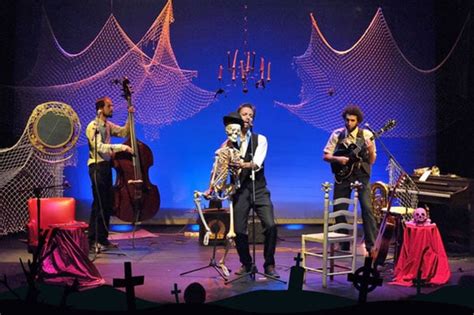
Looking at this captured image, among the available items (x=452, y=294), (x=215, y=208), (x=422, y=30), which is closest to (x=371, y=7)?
(x=422, y=30)

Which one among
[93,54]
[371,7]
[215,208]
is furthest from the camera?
[371,7]

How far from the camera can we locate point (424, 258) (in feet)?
19.2

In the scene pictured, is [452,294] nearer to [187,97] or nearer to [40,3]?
[187,97]

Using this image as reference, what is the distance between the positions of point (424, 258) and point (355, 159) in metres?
1.28

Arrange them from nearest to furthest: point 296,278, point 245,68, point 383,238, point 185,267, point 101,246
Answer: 1. point 296,278
2. point 383,238
3. point 185,267
4. point 101,246
5. point 245,68

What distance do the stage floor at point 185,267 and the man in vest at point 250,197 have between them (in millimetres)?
241

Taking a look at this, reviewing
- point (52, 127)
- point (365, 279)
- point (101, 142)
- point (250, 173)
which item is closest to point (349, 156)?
point (250, 173)

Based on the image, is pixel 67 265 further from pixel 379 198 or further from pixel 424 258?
pixel 379 198

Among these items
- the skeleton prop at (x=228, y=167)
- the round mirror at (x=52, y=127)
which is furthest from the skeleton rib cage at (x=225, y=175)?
the round mirror at (x=52, y=127)

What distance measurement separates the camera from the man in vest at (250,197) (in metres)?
5.88

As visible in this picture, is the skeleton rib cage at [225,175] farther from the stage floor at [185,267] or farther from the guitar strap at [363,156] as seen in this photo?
the guitar strap at [363,156]

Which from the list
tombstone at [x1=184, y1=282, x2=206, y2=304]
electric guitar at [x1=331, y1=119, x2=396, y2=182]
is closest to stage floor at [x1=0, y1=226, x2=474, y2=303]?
electric guitar at [x1=331, y1=119, x2=396, y2=182]

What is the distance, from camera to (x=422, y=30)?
373 inches

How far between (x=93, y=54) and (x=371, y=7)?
388 centimetres
